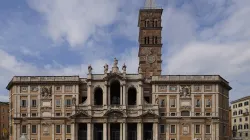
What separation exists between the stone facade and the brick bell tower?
36912mm

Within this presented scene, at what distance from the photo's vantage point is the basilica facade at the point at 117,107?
3103 inches

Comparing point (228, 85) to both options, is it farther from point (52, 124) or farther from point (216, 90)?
point (52, 124)

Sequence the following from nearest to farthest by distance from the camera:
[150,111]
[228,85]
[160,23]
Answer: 1. [150,111]
2. [228,85]
3. [160,23]

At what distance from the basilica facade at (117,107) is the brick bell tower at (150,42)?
8.71 m

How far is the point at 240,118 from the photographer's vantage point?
116062 mm

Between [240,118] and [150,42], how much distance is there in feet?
143

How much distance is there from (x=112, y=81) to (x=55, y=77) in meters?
12.6

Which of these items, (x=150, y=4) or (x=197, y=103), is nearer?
(x=197, y=103)

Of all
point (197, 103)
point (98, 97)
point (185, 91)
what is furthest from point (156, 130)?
point (98, 97)

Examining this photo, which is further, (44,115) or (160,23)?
(160,23)

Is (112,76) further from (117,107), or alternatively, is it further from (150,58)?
(150,58)

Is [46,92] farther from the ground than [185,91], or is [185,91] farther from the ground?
[185,91]

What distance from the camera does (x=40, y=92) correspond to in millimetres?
81375

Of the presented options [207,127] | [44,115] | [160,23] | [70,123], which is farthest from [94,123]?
[160,23]
